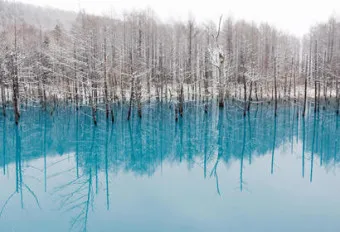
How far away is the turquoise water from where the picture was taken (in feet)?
28.0

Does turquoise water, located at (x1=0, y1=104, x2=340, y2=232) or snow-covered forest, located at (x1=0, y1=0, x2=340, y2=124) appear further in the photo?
snow-covered forest, located at (x1=0, y1=0, x2=340, y2=124)

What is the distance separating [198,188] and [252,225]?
3.17m

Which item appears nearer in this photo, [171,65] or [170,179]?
[170,179]

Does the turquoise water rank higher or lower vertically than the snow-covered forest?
lower

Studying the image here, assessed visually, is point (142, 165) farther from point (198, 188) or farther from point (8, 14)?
point (8, 14)

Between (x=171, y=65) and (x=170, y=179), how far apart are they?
25669 mm

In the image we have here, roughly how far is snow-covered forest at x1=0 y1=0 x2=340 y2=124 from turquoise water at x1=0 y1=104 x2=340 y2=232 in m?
9.09

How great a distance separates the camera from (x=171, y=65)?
36.5 meters

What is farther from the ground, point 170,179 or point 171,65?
point 171,65

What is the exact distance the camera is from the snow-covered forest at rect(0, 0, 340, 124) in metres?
33.7

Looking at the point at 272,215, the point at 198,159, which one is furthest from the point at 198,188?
the point at 198,159

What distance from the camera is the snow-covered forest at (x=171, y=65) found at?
33719 millimetres

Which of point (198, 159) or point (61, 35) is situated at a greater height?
point (61, 35)

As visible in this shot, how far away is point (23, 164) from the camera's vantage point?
14.4 m
